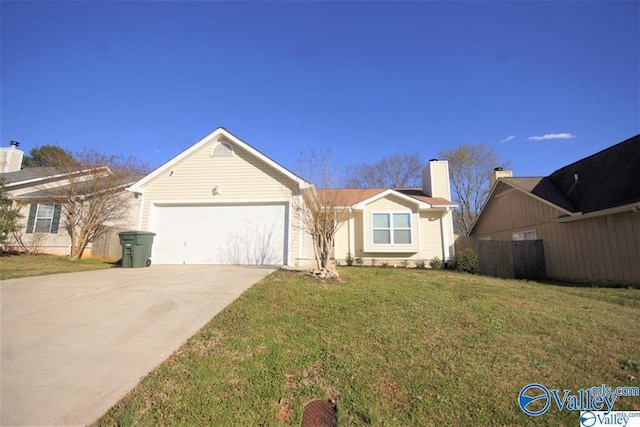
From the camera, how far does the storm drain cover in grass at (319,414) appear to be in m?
2.56

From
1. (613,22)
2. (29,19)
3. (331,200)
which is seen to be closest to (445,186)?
(613,22)

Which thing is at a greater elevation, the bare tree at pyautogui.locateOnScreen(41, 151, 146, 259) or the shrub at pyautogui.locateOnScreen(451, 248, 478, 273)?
the bare tree at pyautogui.locateOnScreen(41, 151, 146, 259)

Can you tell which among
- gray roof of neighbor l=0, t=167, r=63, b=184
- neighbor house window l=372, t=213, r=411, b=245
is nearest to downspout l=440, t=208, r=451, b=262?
neighbor house window l=372, t=213, r=411, b=245

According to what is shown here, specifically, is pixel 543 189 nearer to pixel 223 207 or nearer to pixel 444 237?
pixel 444 237

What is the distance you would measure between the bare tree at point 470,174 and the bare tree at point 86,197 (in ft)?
95.6

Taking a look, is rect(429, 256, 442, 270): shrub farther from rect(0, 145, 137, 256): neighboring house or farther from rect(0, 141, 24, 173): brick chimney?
rect(0, 141, 24, 173): brick chimney

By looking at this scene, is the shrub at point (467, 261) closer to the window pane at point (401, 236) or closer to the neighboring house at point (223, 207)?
the window pane at point (401, 236)

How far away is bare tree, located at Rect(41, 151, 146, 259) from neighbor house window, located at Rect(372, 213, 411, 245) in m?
13.2

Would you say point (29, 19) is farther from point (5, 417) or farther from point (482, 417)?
point (482, 417)

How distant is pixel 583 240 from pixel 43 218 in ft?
84.2

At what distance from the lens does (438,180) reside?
53.8 feet

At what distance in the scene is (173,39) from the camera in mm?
11664

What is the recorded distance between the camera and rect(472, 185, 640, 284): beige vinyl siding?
10.3 metres

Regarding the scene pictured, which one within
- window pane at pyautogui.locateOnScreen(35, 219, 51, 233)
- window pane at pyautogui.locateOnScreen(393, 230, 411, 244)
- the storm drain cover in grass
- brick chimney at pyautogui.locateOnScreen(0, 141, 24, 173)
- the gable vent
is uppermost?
brick chimney at pyautogui.locateOnScreen(0, 141, 24, 173)
